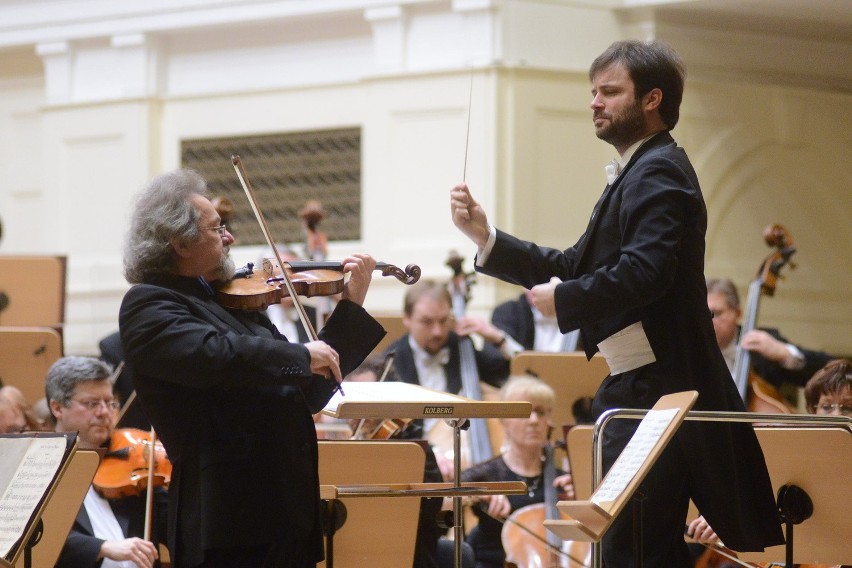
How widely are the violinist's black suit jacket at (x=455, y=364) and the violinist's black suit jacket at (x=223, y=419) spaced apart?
280 cm

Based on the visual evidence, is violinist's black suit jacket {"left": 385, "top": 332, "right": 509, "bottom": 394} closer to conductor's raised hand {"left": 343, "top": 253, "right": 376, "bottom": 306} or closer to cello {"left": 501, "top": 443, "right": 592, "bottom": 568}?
cello {"left": 501, "top": 443, "right": 592, "bottom": 568}

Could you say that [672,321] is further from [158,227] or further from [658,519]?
[158,227]

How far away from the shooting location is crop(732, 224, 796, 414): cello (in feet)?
16.9

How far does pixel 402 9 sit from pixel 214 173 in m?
1.60

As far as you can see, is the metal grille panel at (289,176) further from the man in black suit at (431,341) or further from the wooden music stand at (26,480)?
the wooden music stand at (26,480)

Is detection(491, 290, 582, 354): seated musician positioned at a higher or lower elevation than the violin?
lower

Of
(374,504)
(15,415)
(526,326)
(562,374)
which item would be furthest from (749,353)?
(15,415)

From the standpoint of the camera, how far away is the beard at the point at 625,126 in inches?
113

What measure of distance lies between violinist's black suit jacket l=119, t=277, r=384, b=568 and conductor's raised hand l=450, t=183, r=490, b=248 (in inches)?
20.7

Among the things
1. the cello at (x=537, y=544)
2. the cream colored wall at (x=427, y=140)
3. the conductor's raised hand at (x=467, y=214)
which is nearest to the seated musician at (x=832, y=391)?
the cello at (x=537, y=544)

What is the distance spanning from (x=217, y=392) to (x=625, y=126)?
41.6 inches

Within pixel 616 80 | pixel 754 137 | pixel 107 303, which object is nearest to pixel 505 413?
pixel 616 80

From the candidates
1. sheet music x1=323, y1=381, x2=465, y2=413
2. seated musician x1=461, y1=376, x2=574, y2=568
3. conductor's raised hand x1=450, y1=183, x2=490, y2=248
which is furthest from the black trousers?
seated musician x1=461, y1=376, x2=574, y2=568

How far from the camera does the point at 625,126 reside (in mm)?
2873
